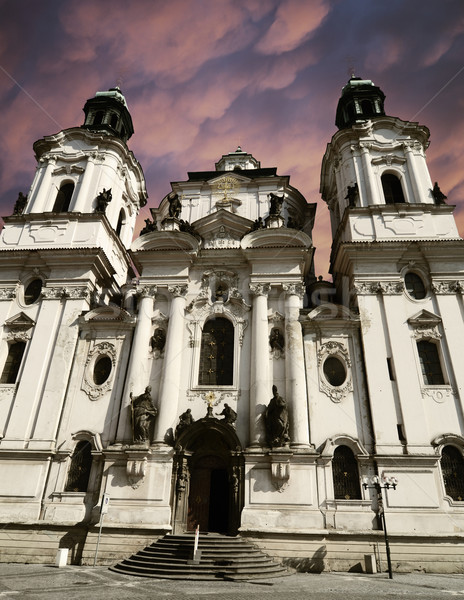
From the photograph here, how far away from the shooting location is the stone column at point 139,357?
18.1 m

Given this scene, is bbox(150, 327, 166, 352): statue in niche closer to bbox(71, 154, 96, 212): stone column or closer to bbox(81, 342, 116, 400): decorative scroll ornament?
bbox(81, 342, 116, 400): decorative scroll ornament

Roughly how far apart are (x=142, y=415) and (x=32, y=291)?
32.4 feet

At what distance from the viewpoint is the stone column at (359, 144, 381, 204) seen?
76.9 feet

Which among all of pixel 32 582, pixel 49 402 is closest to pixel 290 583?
pixel 32 582

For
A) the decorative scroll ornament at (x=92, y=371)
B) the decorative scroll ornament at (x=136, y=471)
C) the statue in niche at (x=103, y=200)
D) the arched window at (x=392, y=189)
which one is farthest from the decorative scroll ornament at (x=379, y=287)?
the statue in niche at (x=103, y=200)

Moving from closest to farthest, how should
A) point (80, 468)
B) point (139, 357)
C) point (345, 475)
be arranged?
point (345, 475) → point (80, 468) → point (139, 357)

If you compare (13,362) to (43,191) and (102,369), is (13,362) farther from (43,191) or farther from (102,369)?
(43,191)

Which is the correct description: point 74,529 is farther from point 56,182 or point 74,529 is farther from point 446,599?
point 56,182

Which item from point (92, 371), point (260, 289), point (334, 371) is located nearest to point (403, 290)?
point (334, 371)

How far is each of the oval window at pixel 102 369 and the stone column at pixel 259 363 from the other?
22.7ft

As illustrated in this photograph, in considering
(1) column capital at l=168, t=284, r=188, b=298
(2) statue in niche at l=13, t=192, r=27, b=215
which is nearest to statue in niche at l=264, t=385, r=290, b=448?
(1) column capital at l=168, t=284, r=188, b=298

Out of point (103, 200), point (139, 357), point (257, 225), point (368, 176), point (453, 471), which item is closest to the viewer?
point (453, 471)

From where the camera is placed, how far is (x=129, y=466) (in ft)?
55.4

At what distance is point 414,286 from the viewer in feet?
67.8
